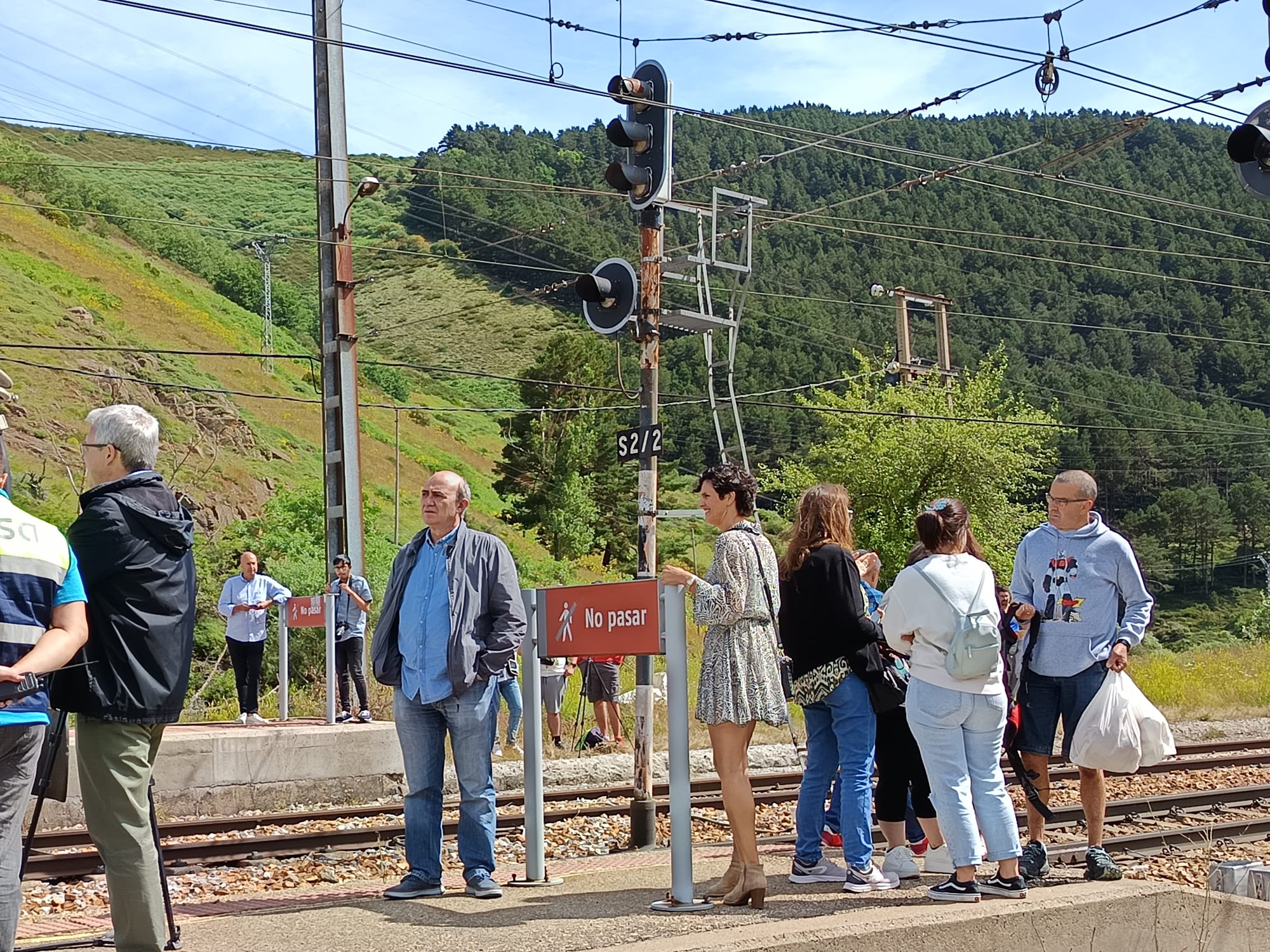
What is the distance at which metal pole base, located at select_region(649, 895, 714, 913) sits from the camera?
5.84 meters

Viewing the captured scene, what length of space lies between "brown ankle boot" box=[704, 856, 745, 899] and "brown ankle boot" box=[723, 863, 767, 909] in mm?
41

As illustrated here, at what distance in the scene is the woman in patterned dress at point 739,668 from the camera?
5.99 m

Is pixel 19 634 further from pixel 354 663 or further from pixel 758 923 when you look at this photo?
pixel 354 663

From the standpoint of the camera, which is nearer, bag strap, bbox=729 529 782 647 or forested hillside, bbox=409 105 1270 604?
bag strap, bbox=729 529 782 647

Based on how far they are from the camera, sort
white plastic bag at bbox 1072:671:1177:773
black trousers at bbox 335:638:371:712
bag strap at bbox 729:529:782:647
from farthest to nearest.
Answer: black trousers at bbox 335:638:371:712 → white plastic bag at bbox 1072:671:1177:773 → bag strap at bbox 729:529:782:647

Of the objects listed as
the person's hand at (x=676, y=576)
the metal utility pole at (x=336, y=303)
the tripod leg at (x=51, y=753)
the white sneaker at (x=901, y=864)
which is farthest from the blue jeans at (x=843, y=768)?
the metal utility pole at (x=336, y=303)

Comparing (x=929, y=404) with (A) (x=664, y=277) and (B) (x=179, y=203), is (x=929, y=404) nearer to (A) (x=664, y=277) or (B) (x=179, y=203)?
(A) (x=664, y=277)

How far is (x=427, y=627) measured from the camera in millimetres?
6605

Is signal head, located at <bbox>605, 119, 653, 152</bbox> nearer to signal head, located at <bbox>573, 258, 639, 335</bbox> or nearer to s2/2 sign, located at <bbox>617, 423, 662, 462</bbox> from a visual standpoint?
signal head, located at <bbox>573, 258, 639, 335</bbox>

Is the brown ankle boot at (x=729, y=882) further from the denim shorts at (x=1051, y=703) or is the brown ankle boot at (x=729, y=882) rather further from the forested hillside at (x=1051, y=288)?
the forested hillside at (x=1051, y=288)

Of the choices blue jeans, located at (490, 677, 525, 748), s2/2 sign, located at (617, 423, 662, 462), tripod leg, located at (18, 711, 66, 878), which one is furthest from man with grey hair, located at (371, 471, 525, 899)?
blue jeans, located at (490, 677, 525, 748)

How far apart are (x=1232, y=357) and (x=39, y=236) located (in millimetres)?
91547

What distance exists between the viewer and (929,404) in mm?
46844

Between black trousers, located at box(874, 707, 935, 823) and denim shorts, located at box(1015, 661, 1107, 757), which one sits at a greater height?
denim shorts, located at box(1015, 661, 1107, 757)
